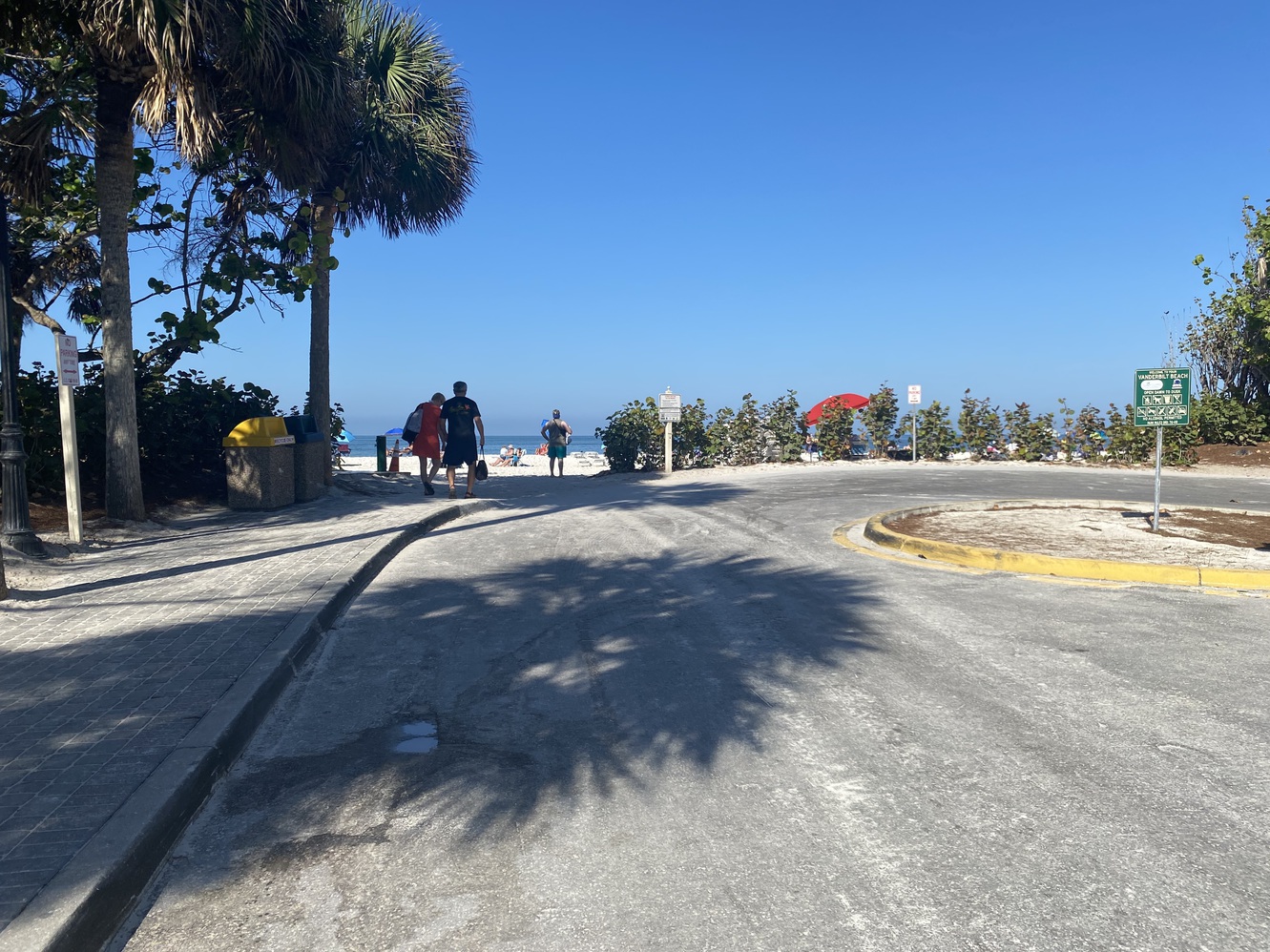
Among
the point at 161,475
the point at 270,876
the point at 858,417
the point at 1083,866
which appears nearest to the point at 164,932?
the point at 270,876

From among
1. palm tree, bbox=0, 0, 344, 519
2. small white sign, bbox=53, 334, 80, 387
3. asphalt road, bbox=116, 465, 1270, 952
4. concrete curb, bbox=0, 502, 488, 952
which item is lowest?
asphalt road, bbox=116, 465, 1270, 952

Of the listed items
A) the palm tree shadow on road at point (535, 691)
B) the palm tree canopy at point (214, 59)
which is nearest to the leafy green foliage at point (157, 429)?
the palm tree canopy at point (214, 59)

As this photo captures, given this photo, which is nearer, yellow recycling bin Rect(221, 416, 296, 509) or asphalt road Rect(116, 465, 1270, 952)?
asphalt road Rect(116, 465, 1270, 952)

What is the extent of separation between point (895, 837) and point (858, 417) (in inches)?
1003

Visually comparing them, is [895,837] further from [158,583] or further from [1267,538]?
[1267,538]

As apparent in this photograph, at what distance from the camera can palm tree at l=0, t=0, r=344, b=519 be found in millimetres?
9695

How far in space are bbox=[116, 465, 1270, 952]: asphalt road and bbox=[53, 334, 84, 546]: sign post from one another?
420 centimetres

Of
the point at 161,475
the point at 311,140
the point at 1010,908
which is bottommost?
the point at 1010,908

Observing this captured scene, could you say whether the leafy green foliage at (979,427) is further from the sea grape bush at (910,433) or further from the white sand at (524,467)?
the white sand at (524,467)

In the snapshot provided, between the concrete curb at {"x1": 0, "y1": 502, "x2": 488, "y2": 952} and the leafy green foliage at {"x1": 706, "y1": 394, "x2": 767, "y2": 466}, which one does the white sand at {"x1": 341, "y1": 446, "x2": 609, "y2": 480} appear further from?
the concrete curb at {"x1": 0, "y1": 502, "x2": 488, "y2": 952}

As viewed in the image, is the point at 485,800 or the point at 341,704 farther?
the point at 341,704

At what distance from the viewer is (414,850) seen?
340 centimetres

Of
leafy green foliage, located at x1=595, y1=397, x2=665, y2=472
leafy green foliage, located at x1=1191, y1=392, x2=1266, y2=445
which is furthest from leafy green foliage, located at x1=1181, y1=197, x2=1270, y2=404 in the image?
leafy green foliage, located at x1=595, y1=397, x2=665, y2=472

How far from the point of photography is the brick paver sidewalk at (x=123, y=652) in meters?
3.42
